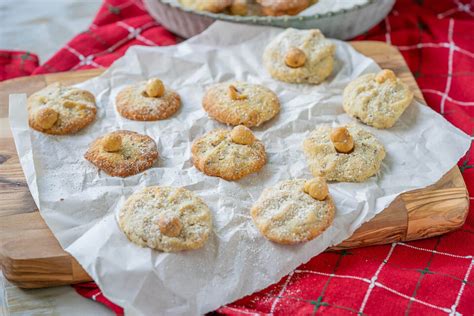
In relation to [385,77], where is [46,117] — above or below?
above

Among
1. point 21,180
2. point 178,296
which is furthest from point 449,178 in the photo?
point 21,180

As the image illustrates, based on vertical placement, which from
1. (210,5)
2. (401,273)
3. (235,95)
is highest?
(210,5)

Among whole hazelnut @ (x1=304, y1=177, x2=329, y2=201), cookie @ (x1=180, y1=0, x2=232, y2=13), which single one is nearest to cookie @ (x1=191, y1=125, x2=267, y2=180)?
whole hazelnut @ (x1=304, y1=177, x2=329, y2=201)

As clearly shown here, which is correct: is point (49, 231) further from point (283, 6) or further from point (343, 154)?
point (283, 6)

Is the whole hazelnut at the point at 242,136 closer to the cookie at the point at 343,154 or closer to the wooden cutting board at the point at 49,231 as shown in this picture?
the cookie at the point at 343,154

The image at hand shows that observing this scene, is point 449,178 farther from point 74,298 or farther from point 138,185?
point 74,298

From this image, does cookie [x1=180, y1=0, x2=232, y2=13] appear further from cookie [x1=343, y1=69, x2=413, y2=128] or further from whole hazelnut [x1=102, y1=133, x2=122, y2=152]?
whole hazelnut [x1=102, y1=133, x2=122, y2=152]

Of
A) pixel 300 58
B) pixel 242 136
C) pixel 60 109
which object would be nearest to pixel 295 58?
pixel 300 58
